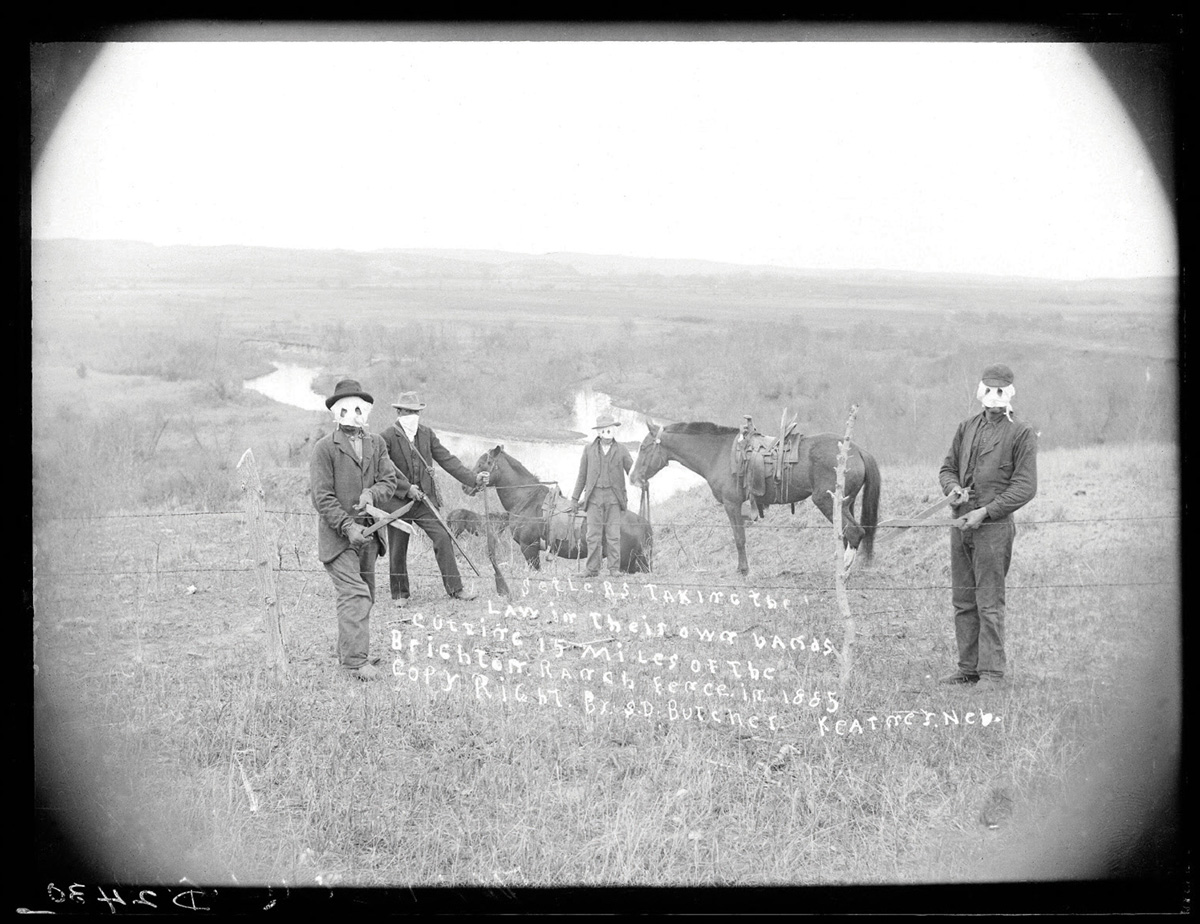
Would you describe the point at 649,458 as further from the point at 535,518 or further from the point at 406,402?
the point at 406,402

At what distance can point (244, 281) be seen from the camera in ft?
16.4

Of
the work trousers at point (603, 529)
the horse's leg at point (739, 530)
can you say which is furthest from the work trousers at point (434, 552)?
the horse's leg at point (739, 530)

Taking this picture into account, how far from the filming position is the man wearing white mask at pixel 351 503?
4.93 metres

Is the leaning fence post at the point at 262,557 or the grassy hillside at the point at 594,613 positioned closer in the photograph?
the grassy hillside at the point at 594,613

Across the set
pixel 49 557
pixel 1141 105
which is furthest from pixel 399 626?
pixel 1141 105

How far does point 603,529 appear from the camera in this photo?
505 cm

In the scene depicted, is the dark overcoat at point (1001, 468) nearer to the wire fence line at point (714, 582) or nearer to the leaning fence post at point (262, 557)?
the wire fence line at point (714, 582)

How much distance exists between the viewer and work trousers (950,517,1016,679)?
4.93 metres

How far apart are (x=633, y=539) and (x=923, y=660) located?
1.62 m

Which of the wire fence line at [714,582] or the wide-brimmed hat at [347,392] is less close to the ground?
the wide-brimmed hat at [347,392]

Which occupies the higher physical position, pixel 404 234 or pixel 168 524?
pixel 404 234

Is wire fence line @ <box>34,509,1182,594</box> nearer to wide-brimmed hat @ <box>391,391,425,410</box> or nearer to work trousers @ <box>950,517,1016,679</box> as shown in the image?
work trousers @ <box>950,517,1016,679</box>

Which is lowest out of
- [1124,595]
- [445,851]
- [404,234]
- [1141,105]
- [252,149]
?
[445,851]

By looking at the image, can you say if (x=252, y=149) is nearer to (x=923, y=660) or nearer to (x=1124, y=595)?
(x=923, y=660)
